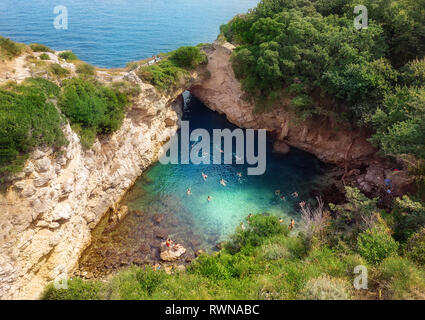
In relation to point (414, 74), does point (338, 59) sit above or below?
above

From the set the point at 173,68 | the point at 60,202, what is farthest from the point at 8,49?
the point at 173,68

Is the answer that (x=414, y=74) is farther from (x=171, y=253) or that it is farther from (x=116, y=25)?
(x=116, y=25)

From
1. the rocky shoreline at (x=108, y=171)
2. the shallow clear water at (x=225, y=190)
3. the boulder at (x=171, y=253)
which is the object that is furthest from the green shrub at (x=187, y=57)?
the boulder at (x=171, y=253)

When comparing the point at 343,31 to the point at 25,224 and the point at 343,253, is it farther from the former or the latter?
the point at 25,224

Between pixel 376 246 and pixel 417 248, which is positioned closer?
pixel 417 248

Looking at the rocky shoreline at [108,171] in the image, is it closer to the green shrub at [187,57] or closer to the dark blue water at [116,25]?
the green shrub at [187,57]

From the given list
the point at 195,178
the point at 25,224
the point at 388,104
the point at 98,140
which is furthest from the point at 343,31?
the point at 25,224

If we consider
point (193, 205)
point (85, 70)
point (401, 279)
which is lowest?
point (193, 205)
